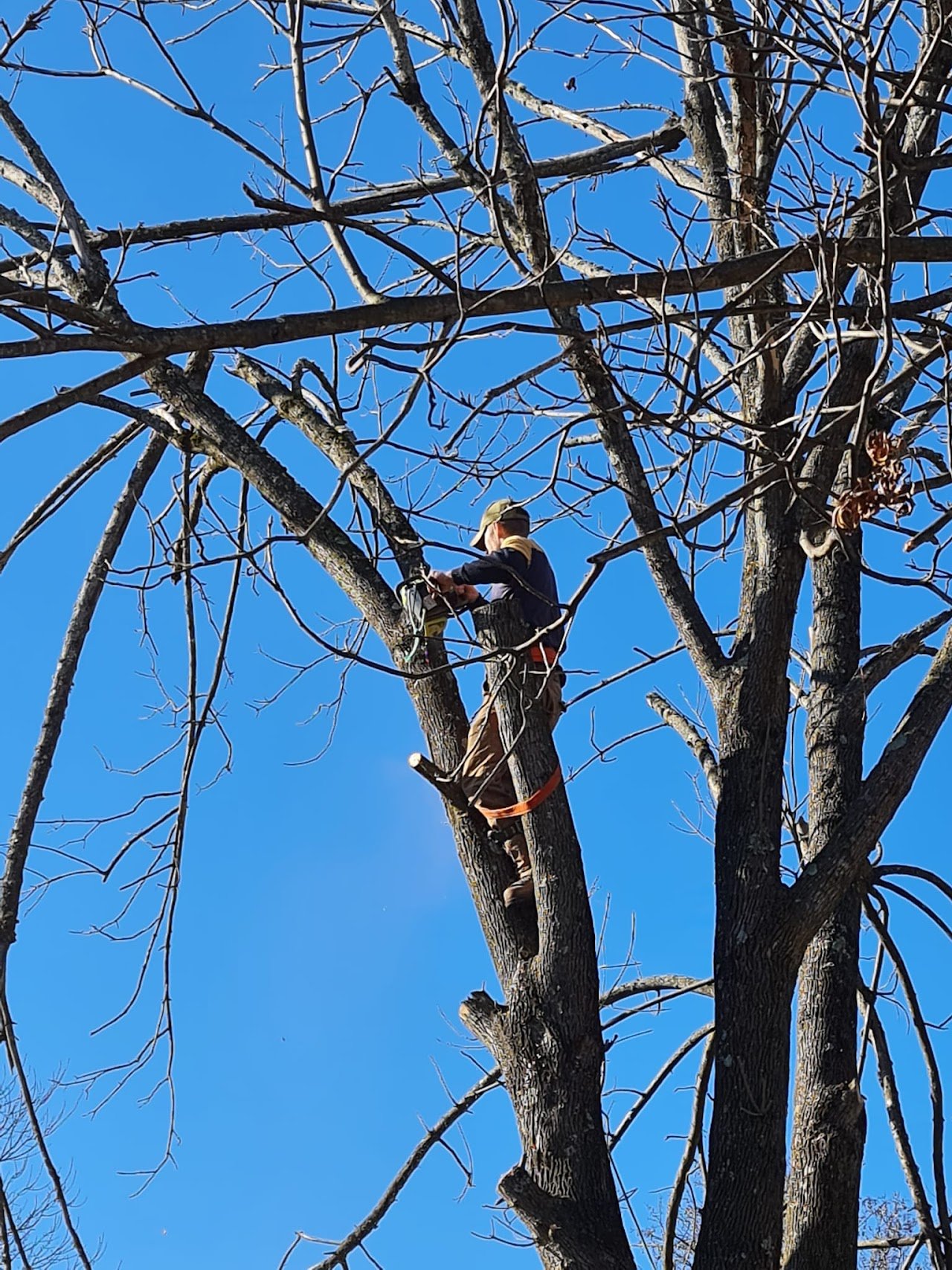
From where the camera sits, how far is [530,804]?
12.1ft

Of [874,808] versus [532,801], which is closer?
[532,801]

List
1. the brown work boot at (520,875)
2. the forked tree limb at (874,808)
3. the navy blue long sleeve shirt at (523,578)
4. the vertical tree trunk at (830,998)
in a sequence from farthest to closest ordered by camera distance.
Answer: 1. the navy blue long sleeve shirt at (523,578)
2. the brown work boot at (520,875)
3. the forked tree limb at (874,808)
4. the vertical tree trunk at (830,998)

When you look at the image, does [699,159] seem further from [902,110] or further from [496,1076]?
[496,1076]

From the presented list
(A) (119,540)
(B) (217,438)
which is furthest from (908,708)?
(A) (119,540)

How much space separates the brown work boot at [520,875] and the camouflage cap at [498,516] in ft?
3.16

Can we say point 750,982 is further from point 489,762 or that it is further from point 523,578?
point 523,578

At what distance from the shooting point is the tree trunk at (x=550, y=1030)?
127 inches

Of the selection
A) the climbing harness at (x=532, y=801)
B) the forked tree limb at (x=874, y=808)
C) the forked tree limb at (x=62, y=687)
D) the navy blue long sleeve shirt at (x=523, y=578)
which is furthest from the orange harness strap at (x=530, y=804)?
the forked tree limb at (x=62, y=687)

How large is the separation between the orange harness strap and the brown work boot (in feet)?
0.26

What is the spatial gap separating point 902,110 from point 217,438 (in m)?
2.30

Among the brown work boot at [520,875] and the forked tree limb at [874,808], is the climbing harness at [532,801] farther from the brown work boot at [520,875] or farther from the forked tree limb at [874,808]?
the forked tree limb at [874,808]

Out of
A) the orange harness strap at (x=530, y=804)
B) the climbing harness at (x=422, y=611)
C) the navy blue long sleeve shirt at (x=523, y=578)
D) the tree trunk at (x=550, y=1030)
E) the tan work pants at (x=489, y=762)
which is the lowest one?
the tree trunk at (x=550, y=1030)

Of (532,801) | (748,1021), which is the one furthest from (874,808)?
(532,801)

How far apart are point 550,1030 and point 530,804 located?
0.57m
